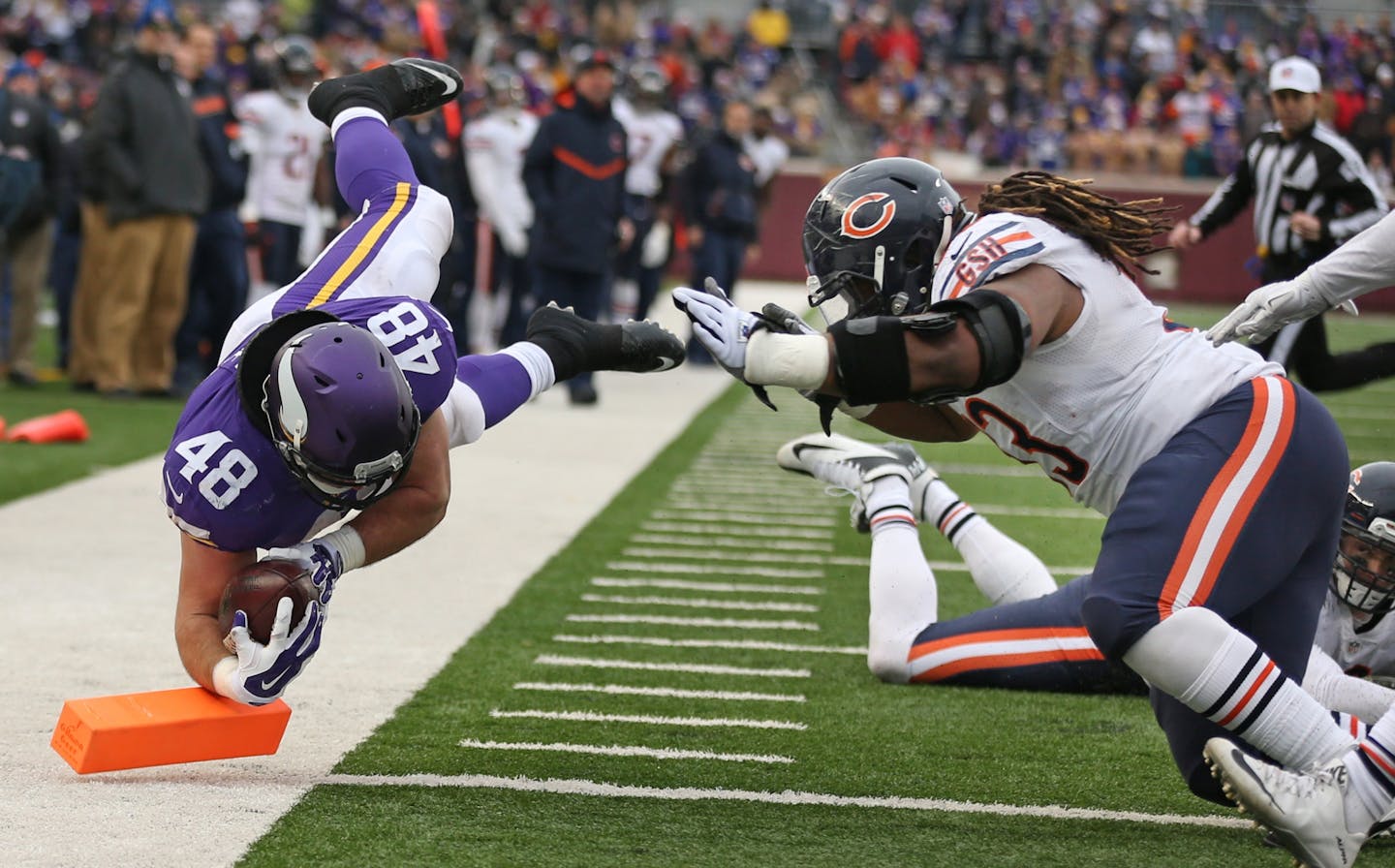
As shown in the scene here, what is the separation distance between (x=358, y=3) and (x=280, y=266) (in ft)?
47.4

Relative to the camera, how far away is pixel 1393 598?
3742 mm

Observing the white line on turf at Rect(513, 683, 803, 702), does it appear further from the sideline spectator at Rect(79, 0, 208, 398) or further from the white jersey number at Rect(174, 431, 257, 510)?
the sideline spectator at Rect(79, 0, 208, 398)

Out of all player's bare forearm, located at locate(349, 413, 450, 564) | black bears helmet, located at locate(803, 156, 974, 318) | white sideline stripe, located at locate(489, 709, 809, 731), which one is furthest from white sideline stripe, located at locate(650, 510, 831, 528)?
black bears helmet, located at locate(803, 156, 974, 318)

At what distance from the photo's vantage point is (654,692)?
14.1 feet

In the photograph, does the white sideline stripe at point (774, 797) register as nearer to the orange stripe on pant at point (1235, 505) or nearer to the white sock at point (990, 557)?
the orange stripe on pant at point (1235, 505)

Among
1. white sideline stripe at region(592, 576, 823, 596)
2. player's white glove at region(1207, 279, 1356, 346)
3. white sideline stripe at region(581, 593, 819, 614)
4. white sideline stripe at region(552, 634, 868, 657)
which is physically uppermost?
player's white glove at region(1207, 279, 1356, 346)

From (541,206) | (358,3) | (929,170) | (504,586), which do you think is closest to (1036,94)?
(358,3)

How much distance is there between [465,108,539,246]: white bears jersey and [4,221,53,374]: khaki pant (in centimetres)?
275

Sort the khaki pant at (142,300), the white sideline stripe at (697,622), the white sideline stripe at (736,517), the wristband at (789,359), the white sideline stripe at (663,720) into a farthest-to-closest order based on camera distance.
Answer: the khaki pant at (142,300) → the white sideline stripe at (736,517) → the white sideline stripe at (697,622) → the white sideline stripe at (663,720) → the wristband at (789,359)

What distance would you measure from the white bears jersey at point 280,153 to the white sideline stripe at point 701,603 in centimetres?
558

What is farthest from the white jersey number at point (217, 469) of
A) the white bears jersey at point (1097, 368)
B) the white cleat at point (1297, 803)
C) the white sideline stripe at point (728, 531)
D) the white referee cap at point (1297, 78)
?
the white referee cap at point (1297, 78)

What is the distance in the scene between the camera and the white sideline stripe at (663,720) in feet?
13.2

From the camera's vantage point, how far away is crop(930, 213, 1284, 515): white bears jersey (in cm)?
301

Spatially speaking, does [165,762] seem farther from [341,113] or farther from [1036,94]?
[1036,94]
